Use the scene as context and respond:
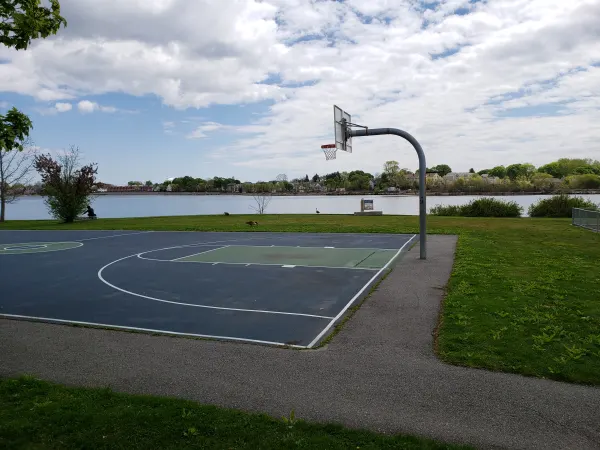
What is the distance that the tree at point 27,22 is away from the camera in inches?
260

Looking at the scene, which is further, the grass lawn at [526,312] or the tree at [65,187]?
the tree at [65,187]

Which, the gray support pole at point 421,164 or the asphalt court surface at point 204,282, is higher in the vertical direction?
the gray support pole at point 421,164

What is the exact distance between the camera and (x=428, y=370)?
6.48m

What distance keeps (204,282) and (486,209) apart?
108 ft

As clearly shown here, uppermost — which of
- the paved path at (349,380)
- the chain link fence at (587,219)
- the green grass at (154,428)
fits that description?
the chain link fence at (587,219)

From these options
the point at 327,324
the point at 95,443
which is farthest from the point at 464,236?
the point at 95,443

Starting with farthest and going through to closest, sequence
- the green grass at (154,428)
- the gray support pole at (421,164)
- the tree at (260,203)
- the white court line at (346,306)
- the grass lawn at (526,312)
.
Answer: the tree at (260,203), the gray support pole at (421,164), the white court line at (346,306), the grass lawn at (526,312), the green grass at (154,428)

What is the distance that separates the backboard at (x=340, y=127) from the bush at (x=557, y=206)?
28134 mm

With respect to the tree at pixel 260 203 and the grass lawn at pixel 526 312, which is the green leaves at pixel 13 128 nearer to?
the grass lawn at pixel 526 312

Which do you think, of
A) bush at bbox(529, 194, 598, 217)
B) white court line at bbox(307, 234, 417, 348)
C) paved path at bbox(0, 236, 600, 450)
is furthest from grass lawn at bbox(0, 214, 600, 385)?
bush at bbox(529, 194, 598, 217)

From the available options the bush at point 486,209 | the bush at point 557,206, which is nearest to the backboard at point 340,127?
the bush at point 486,209

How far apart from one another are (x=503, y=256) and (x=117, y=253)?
15358 mm

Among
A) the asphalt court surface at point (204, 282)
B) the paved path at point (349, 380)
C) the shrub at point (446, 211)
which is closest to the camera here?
the paved path at point (349, 380)

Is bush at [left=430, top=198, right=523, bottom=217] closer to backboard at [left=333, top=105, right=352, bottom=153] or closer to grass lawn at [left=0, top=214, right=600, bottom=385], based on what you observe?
grass lawn at [left=0, top=214, right=600, bottom=385]
